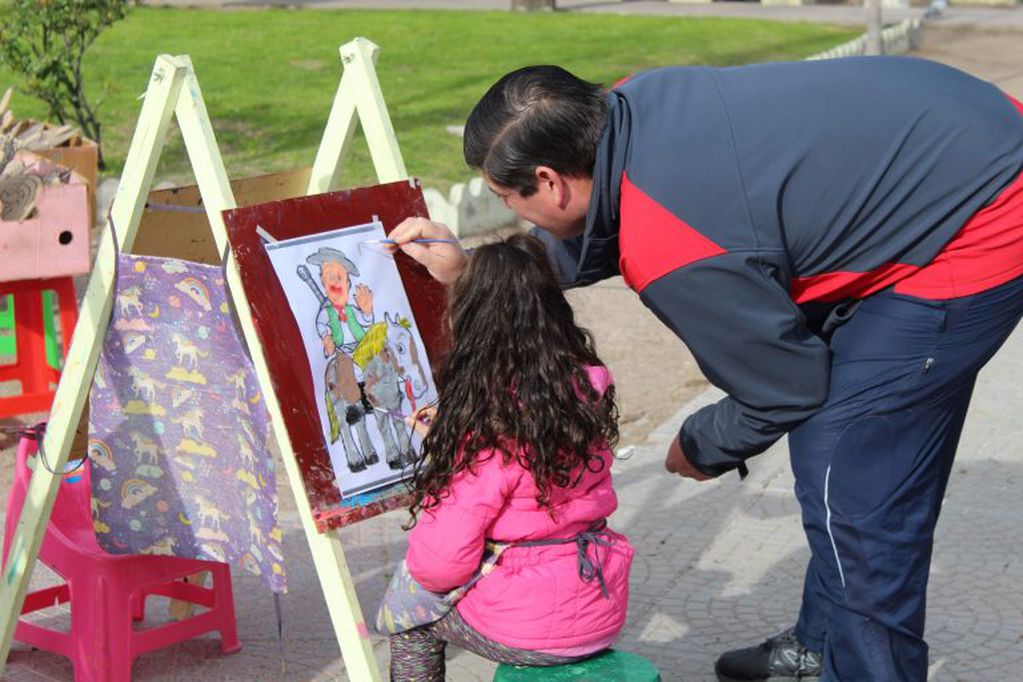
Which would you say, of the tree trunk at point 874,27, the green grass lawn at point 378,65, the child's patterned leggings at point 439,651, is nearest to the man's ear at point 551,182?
the child's patterned leggings at point 439,651

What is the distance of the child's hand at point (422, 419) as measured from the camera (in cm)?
353

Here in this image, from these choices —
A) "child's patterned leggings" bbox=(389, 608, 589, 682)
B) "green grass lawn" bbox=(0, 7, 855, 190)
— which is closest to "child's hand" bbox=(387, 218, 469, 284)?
"child's patterned leggings" bbox=(389, 608, 589, 682)

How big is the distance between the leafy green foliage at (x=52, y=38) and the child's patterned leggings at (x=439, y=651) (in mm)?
7146

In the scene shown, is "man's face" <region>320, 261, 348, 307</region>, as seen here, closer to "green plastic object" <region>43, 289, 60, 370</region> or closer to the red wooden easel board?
the red wooden easel board

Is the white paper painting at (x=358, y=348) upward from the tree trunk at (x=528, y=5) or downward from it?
downward

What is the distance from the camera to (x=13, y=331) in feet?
20.4

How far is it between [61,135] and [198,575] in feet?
9.63

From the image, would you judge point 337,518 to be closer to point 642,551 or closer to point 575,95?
point 575,95

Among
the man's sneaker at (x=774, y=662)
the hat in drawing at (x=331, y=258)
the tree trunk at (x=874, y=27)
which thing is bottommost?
the man's sneaker at (x=774, y=662)

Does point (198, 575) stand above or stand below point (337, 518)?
below

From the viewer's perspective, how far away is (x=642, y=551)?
4.88 m

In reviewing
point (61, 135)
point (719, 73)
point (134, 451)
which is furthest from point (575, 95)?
point (61, 135)

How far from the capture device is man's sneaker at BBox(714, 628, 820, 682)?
3.95 meters

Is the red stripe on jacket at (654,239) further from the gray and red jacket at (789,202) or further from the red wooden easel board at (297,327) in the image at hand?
the red wooden easel board at (297,327)
